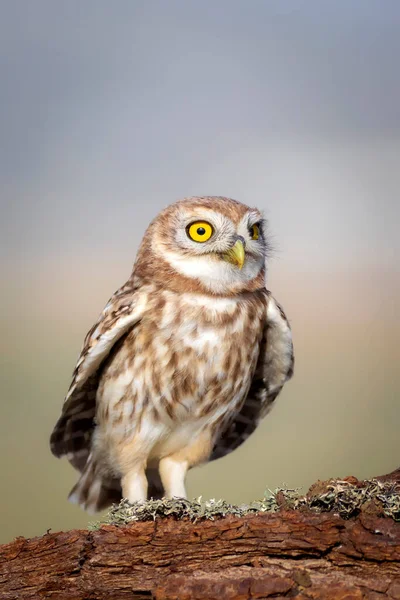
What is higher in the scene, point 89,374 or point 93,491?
point 89,374

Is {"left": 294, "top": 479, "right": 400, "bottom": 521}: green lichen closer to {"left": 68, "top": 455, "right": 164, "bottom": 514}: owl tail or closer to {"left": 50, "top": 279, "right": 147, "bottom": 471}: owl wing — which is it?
{"left": 50, "top": 279, "right": 147, "bottom": 471}: owl wing

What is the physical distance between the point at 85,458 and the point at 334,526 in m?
1.44

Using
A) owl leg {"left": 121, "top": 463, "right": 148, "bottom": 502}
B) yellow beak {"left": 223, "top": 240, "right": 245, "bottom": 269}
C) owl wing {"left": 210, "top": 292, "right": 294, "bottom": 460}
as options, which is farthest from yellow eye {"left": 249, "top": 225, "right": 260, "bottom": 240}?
owl leg {"left": 121, "top": 463, "right": 148, "bottom": 502}

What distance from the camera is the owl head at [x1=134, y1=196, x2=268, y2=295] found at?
308 cm

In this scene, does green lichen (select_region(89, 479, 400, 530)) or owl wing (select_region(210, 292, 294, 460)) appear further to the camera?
owl wing (select_region(210, 292, 294, 460))

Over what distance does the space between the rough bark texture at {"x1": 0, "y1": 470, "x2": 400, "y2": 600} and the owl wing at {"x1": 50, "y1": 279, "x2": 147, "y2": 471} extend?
2.48 ft

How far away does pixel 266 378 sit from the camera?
354cm

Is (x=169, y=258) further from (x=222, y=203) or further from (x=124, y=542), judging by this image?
(x=124, y=542)

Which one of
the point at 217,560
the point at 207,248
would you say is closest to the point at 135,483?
the point at 217,560

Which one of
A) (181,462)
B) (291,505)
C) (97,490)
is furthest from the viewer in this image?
(97,490)

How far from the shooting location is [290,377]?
3490mm

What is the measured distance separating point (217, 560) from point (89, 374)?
105cm

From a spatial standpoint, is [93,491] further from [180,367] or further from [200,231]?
[200,231]

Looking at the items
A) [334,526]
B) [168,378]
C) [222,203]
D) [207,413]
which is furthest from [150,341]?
[334,526]
